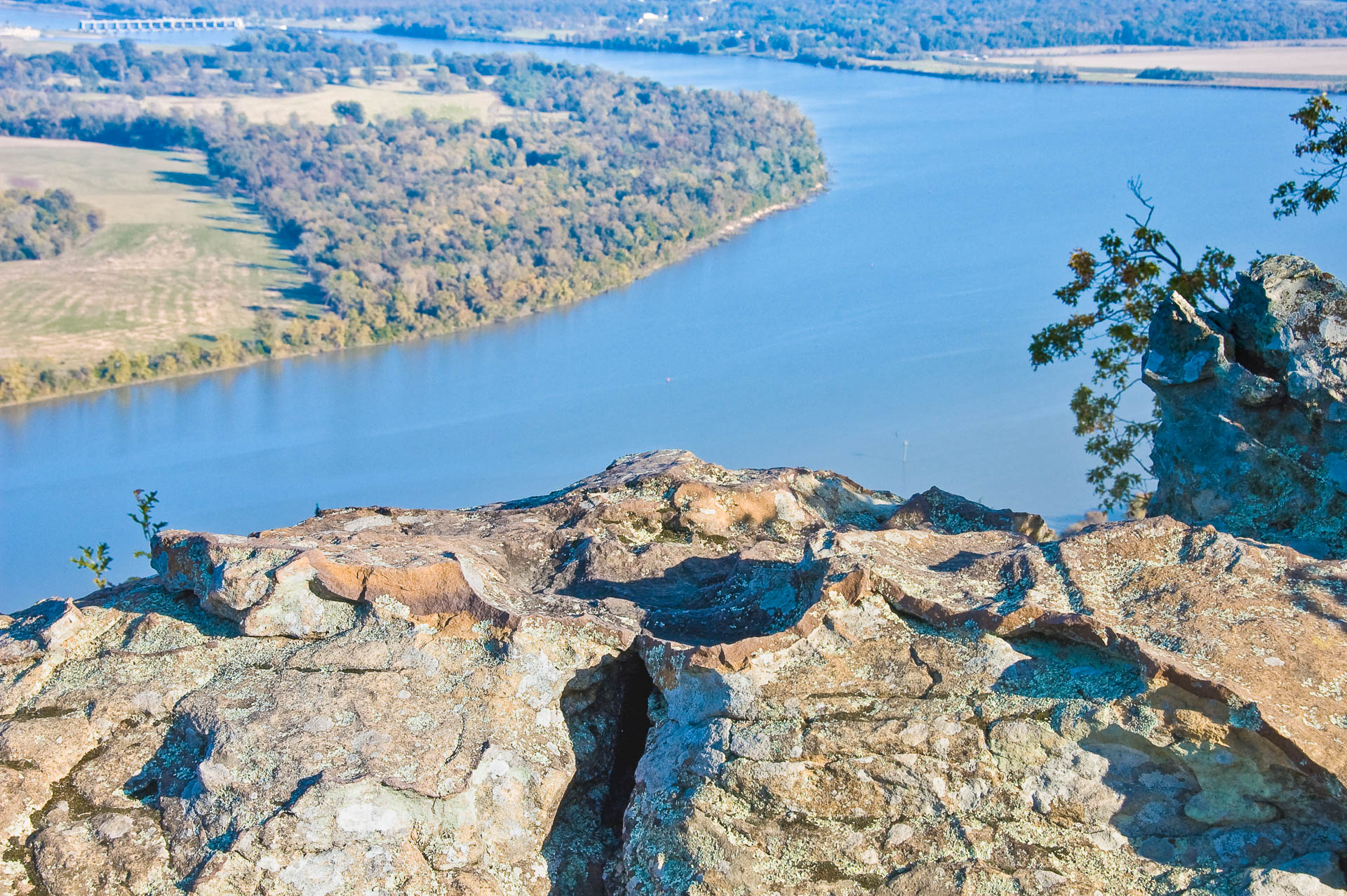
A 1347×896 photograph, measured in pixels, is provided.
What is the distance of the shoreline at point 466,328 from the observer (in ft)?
119

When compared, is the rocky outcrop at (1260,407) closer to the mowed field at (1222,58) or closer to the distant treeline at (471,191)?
the distant treeline at (471,191)

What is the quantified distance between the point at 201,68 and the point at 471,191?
161ft

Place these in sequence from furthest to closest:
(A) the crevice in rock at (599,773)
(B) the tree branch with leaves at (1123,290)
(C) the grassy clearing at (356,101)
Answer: (C) the grassy clearing at (356,101)
(B) the tree branch with leaves at (1123,290)
(A) the crevice in rock at (599,773)

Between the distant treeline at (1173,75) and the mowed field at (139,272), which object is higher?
the distant treeline at (1173,75)

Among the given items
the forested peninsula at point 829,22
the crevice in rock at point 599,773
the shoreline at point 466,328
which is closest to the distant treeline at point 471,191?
the shoreline at point 466,328

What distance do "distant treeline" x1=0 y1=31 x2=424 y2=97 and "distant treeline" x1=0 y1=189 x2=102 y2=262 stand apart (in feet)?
127

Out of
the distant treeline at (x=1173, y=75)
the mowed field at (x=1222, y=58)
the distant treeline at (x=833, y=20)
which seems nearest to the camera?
the mowed field at (x=1222, y=58)

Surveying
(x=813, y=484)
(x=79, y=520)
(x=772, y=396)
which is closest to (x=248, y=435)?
(x=79, y=520)

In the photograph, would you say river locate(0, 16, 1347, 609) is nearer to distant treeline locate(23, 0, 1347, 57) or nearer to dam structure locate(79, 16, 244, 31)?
distant treeline locate(23, 0, 1347, 57)

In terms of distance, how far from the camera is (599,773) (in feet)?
12.9

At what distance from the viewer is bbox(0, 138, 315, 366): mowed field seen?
39.9 m

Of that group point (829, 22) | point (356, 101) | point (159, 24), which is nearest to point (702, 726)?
point (356, 101)

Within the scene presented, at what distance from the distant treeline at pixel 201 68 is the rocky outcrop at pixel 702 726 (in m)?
92.9

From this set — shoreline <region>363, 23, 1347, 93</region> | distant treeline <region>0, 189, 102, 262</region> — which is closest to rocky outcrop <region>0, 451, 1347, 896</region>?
distant treeline <region>0, 189, 102, 262</region>
